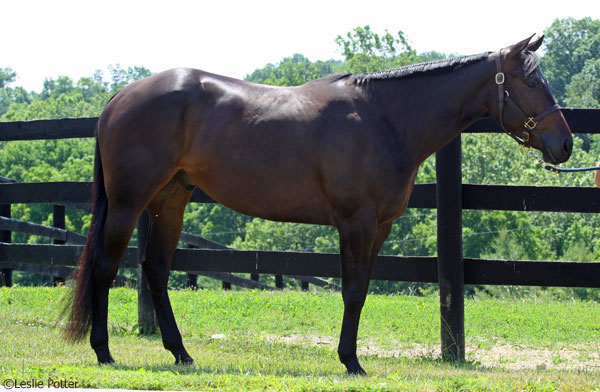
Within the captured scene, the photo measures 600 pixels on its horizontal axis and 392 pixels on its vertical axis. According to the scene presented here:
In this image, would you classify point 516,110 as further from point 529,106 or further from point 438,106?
point 438,106

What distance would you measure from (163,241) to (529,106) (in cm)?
310

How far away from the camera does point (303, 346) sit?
A: 20.9 feet

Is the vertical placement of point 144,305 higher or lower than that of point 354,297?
lower

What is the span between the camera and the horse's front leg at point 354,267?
194 inches

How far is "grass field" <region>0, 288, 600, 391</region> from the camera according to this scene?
13.9ft

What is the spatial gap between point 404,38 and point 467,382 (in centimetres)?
7838

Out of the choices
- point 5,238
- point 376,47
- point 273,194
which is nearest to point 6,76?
point 376,47

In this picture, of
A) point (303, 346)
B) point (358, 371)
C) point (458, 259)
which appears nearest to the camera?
point (358, 371)

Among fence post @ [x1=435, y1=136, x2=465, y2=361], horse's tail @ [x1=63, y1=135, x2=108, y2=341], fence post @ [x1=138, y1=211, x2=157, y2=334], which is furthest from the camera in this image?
fence post @ [x1=138, y1=211, x2=157, y2=334]

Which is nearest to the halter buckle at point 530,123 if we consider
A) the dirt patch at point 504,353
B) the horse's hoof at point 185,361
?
the dirt patch at point 504,353

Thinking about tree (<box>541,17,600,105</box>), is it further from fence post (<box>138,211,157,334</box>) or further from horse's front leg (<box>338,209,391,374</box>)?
horse's front leg (<box>338,209,391,374</box>)

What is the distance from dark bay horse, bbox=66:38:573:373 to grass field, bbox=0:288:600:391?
522 millimetres

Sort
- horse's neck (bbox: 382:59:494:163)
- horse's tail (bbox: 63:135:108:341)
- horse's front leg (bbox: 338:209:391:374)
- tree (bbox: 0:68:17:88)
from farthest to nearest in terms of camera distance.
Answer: tree (bbox: 0:68:17:88), horse's tail (bbox: 63:135:108:341), horse's neck (bbox: 382:59:494:163), horse's front leg (bbox: 338:209:391:374)

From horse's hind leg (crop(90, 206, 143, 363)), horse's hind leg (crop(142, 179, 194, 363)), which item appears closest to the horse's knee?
horse's hind leg (crop(142, 179, 194, 363))
